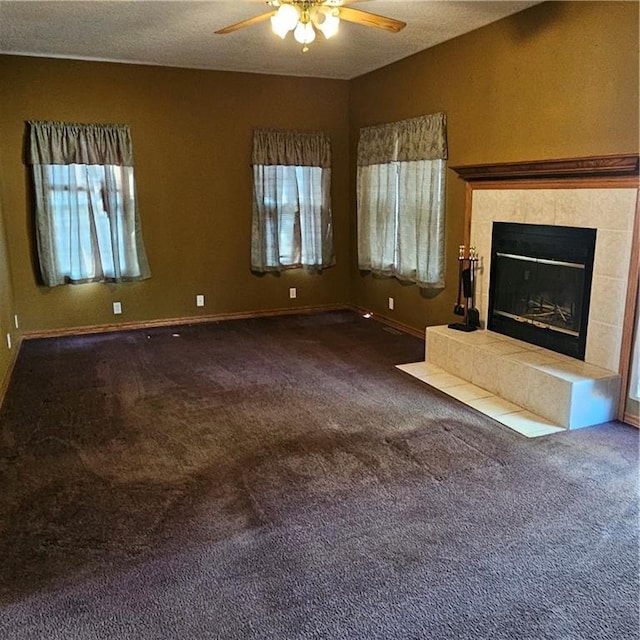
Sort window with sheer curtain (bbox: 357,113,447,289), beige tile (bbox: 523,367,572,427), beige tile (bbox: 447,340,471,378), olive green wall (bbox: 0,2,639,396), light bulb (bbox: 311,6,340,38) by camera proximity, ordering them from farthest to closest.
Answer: window with sheer curtain (bbox: 357,113,447,289), beige tile (bbox: 447,340,471,378), olive green wall (bbox: 0,2,639,396), beige tile (bbox: 523,367,572,427), light bulb (bbox: 311,6,340,38)

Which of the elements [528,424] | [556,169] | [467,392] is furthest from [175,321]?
[556,169]

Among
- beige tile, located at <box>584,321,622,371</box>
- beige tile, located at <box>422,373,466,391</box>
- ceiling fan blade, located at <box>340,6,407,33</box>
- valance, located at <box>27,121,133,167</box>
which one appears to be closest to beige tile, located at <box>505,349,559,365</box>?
beige tile, located at <box>584,321,622,371</box>

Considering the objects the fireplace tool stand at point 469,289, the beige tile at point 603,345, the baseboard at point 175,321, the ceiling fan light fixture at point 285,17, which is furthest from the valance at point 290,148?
the beige tile at point 603,345

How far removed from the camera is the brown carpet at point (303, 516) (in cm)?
197

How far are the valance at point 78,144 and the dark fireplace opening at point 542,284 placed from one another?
3685mm

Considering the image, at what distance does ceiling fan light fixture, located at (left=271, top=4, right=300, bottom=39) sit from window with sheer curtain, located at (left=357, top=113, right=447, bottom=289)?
2273 millimetres

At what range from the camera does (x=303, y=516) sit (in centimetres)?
256

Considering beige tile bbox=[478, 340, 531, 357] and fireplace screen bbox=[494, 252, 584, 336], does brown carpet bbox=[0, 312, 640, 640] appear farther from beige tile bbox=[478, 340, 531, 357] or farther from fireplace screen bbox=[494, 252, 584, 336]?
fireplace screen bbox=[494, 252, 584, 336]

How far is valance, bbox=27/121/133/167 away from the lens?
532cm

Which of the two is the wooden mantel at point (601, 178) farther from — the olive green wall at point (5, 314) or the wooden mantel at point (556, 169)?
the olive green wall at point (5, 314)

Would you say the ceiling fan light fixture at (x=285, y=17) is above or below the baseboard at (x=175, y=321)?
above

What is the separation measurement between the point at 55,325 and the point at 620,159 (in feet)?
17.0

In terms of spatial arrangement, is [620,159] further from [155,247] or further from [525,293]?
[155,247]

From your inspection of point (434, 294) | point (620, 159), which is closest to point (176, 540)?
point (620, 159)
